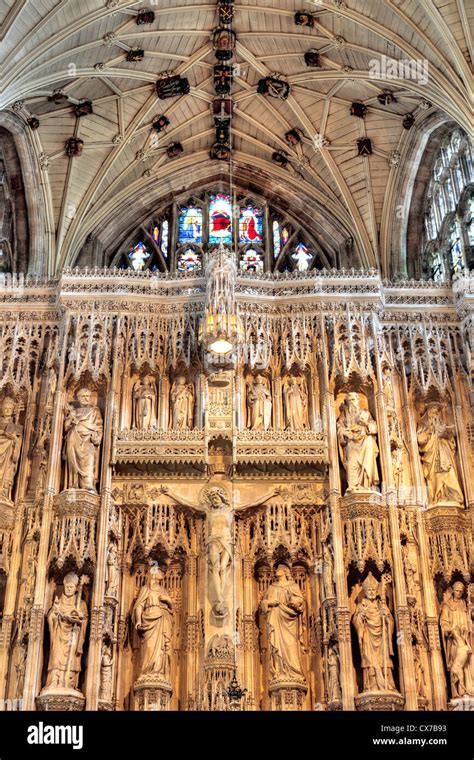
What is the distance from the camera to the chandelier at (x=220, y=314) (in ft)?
56.7

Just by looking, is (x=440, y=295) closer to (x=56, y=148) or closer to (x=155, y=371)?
(x=155, y=371)

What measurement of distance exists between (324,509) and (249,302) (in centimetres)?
408

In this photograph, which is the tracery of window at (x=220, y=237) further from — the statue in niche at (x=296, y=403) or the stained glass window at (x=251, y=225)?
the statue in niche at (x=296, y=403)

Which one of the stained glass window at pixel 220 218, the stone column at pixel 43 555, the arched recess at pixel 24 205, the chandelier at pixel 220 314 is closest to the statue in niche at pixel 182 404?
the chandelier at pixel 220 314

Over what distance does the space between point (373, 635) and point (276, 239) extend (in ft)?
35.1

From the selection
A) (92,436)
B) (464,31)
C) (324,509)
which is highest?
(464,31)

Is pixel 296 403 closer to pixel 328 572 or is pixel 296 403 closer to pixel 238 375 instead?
pixel 238 375

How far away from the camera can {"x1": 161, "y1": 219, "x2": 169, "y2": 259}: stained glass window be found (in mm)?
23094

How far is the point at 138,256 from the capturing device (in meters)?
23.0

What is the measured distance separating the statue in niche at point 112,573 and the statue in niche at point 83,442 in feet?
3.44

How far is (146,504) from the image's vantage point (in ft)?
55.3

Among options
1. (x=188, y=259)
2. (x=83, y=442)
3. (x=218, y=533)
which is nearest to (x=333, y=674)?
(x=218, y=533)

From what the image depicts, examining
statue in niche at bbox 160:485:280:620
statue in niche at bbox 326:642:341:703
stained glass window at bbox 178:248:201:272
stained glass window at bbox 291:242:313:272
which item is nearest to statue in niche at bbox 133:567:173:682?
statue in niche at bbox 160:485:280:620
